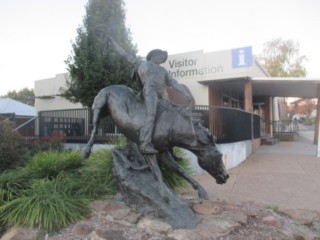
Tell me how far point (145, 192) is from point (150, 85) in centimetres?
149

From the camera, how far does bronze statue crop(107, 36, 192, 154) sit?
14.0ft

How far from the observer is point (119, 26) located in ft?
41.3

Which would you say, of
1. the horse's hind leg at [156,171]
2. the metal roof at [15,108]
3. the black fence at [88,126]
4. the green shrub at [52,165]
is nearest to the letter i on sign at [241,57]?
the black fence at [88,126]

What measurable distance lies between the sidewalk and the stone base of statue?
1835mm

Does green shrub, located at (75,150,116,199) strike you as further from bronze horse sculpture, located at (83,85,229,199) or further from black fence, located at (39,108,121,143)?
black fence, located at (39,108,121,143)

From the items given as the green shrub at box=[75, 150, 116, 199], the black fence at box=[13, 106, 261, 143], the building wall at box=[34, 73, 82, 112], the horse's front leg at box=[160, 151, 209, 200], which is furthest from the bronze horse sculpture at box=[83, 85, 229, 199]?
the building wall at box=[34, 73, 82, 112]

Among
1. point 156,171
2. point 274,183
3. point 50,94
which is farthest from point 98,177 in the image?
point 50,94

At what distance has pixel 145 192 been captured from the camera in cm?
434

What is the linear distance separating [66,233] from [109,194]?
3.82 ft

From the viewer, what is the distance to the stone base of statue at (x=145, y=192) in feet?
13.3

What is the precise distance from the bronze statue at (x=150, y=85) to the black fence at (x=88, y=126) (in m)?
5.80

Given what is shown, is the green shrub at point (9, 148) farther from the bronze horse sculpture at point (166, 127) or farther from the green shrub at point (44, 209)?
the bronze horse sculpture at point (166, 127)

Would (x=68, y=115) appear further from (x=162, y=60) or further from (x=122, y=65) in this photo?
(x=162, y=60)

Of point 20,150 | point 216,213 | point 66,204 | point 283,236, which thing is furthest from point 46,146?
point 283,236
